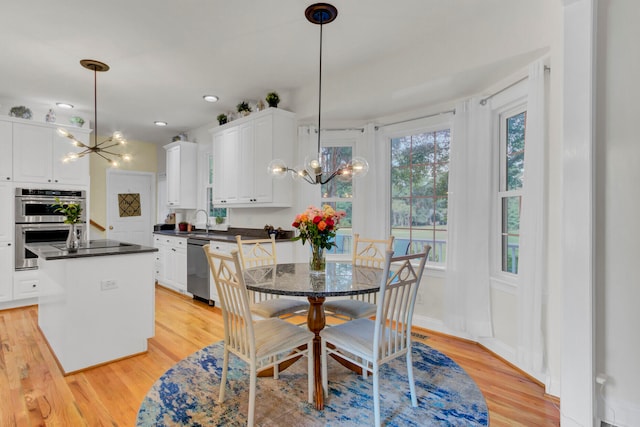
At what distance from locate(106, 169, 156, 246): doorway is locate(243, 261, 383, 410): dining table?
→ 16.9ft

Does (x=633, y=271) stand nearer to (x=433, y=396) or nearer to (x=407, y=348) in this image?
(x=407, y=348)

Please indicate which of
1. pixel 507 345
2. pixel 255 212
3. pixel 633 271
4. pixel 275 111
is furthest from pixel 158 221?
pixel 633 271

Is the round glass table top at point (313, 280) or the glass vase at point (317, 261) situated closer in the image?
the round glass table top at point (313, 280)

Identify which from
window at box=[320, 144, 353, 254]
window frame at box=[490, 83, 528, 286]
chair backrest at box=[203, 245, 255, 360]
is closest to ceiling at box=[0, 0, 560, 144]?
window frame at box=[490, 83, 528, 286]

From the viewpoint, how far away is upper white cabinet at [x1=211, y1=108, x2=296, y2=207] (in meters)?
3.92

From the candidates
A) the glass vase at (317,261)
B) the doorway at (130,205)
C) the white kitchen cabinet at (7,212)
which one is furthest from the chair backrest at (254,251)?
the doorway at (130,205)

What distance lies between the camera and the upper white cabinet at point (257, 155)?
3916 mm

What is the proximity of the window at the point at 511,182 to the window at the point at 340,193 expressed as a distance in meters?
1.69

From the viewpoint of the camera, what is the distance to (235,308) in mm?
1896

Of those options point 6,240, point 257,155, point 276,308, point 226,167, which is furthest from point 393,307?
point 6,240

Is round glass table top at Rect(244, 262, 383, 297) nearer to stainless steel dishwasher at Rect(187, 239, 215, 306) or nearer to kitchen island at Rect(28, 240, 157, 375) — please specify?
kitchen island at Rect(28, 240, 157, 375)

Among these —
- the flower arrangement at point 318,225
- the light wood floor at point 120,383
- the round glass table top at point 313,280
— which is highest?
the flower arrangement at point 318,225

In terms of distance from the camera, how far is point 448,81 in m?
2.82

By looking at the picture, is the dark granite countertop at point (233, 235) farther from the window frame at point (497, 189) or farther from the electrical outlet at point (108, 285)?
the window frame at point (497, 189)
